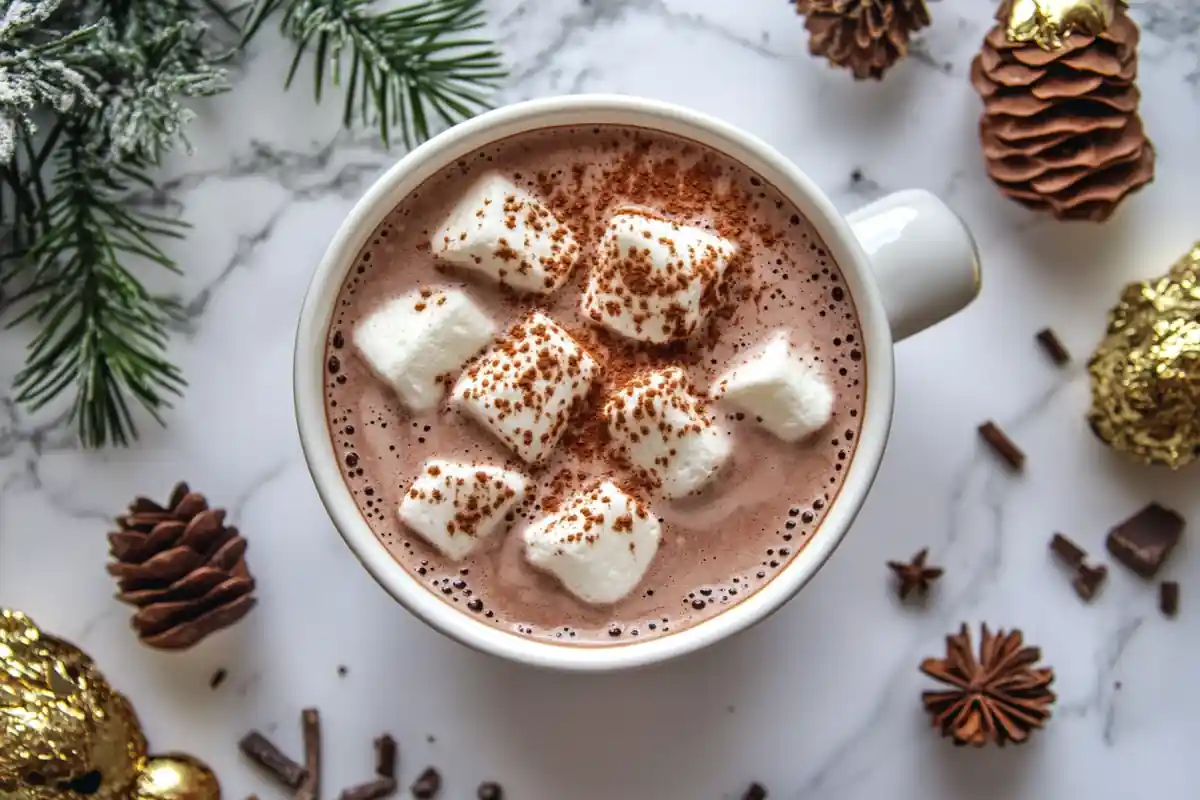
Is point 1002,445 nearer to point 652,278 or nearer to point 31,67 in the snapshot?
point 652,278

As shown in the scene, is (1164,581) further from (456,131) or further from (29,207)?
(29,207)

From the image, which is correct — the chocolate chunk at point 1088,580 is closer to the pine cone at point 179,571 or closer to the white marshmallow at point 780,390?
the white marshmallow at point 780,390

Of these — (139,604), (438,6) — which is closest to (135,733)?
(139,604)

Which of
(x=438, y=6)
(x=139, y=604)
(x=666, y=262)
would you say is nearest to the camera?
(x=666, y=262)

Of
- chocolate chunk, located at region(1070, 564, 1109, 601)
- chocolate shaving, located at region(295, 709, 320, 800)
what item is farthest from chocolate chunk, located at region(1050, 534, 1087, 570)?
chocolate shaving, located at region(295, 709, 320, 800)

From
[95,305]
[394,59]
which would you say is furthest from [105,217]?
[394,59]

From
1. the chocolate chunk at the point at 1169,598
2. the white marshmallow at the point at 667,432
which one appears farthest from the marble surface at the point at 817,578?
the white marshmallow at the point at 667,432
